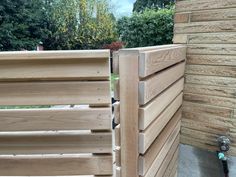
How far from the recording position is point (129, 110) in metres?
1.03

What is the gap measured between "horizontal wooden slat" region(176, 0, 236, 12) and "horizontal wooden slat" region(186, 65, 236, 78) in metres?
0.42

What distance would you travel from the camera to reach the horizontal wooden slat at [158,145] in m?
1.10

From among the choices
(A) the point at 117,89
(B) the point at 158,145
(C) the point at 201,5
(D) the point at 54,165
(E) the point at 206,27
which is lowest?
(D) the point at 54,165

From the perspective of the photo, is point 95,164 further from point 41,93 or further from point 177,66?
point 177,66

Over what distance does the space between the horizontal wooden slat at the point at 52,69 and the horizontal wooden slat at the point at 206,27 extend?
3.01 ft

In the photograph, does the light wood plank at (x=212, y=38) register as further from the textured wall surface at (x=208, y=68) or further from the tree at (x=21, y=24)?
the tree at (x=21, y=24)

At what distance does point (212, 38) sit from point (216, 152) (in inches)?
34.7

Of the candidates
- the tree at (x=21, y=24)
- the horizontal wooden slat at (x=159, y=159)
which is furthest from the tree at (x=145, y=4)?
the horizontal wooden slat at (x=159, y=159)


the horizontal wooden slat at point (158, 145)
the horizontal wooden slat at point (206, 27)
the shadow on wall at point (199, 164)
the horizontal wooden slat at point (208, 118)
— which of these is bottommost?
the shadow on wall at point (199, 164)

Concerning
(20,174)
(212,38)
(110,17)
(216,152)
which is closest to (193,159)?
(216,152)

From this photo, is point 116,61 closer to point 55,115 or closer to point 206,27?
point 55,115

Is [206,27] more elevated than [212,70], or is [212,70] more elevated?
[206,27]

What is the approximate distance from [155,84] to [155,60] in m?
0.11

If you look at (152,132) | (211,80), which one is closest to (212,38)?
(211,80)
